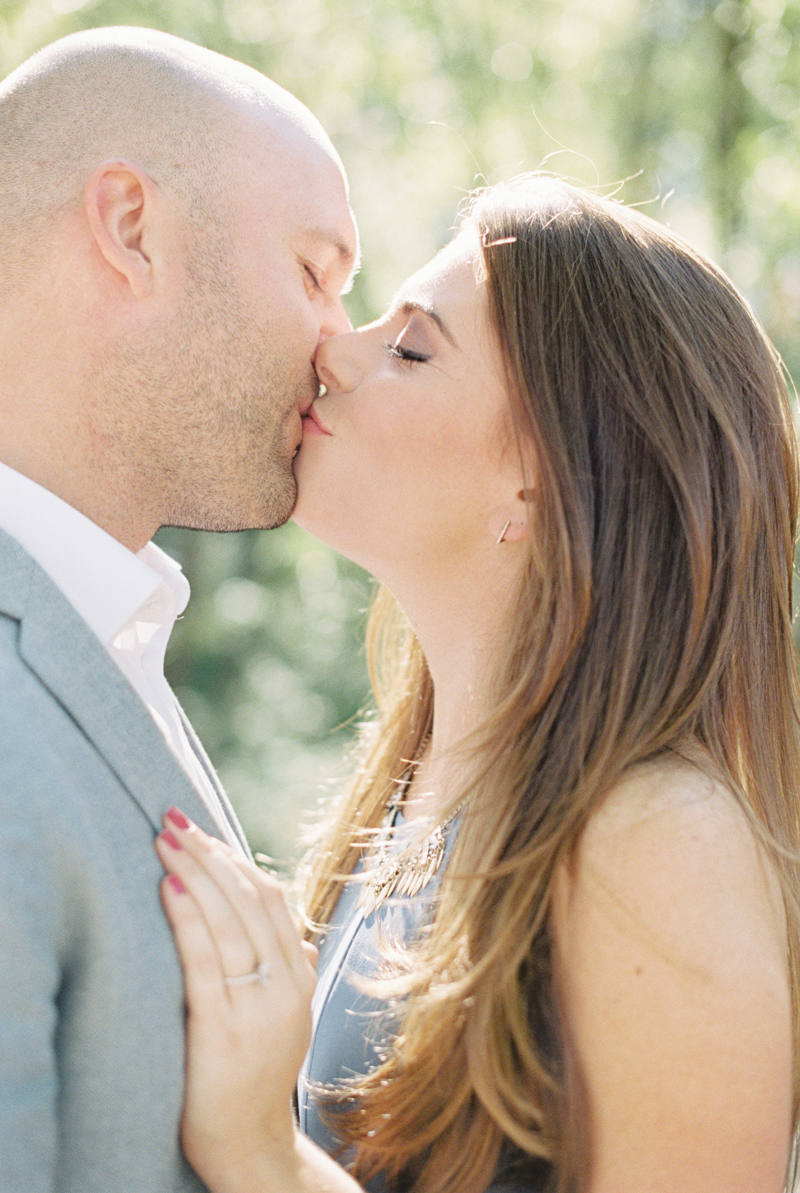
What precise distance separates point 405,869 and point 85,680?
1.02 meters

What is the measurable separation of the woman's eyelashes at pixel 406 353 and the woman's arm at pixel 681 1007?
113 cm

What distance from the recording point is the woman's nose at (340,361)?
2422mm

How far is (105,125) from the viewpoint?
83.8 inches

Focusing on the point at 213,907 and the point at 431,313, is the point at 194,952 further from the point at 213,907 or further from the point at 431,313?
the point at 431,313

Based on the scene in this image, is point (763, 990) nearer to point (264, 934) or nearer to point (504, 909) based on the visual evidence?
point (504, 909)

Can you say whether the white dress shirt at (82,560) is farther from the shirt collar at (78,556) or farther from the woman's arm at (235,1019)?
the woman's arm at (235,1019)

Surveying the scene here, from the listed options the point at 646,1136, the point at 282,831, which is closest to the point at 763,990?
the point at 646,1136

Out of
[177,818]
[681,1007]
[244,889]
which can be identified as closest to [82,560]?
[177,818]

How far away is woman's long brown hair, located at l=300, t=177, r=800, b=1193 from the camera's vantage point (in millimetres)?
1895

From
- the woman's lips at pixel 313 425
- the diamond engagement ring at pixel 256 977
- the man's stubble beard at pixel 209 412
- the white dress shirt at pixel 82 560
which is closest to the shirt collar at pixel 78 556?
the white dress shirt at pixel 82 560

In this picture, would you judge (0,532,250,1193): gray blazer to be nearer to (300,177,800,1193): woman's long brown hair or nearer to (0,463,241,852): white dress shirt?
(0,463,241,852): white dress shirt

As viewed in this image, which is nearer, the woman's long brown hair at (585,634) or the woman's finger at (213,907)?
the woman's finger at (213,907)

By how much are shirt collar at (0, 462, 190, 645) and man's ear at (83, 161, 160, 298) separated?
0.49m

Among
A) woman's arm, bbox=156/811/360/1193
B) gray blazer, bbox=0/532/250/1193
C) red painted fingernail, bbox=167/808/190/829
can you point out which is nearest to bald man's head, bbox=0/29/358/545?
gray blazer, bbox=0/532/250/1193
